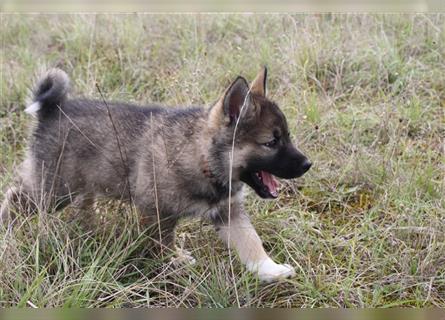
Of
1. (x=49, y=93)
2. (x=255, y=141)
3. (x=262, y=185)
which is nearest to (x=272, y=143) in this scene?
(x=255, y=141)

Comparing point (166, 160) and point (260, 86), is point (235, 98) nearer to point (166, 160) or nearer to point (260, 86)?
point (260, 86)

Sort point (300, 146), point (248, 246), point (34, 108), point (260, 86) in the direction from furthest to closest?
1. point (300, 146)
2. point (34, 108)
3. point (260, 86)
4. point (248, 246)

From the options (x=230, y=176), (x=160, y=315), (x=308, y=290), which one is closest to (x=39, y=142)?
(x=230, y=176)

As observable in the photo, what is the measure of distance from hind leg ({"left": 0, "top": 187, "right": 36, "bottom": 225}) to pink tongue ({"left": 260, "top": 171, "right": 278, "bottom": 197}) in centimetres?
125


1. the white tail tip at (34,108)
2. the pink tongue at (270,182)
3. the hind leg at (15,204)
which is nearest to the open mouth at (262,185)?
the pink tongue at (270,182)

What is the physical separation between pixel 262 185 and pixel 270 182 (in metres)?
0.10

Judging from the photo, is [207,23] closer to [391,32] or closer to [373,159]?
[391,32]

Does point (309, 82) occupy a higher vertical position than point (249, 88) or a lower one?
lower

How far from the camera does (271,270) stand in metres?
3.10

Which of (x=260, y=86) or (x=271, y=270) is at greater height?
(x=260, y=86)

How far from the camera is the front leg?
307 cm

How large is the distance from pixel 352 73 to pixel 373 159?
51.6 inches

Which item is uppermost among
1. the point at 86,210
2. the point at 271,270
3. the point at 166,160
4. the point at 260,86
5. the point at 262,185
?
the point at 260,86

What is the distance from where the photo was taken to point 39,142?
3.68 meters
